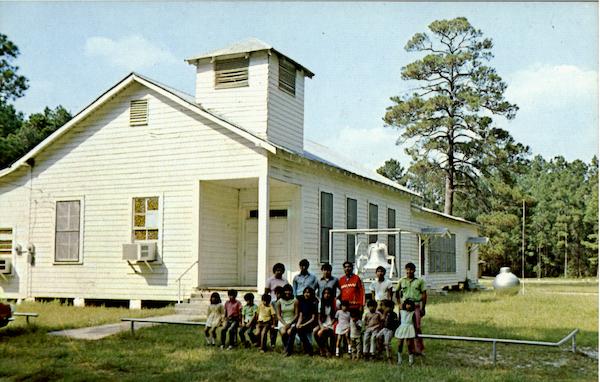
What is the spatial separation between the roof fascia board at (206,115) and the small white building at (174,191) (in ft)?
0.13

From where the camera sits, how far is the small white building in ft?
58.2

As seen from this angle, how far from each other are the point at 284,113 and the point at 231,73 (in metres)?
1.84

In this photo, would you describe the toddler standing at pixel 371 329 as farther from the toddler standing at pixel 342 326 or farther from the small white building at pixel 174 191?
the small white building at pixel 174 191

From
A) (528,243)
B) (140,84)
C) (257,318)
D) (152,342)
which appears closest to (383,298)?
(257,318)

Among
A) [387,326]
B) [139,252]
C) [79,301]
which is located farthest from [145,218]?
[387,326]

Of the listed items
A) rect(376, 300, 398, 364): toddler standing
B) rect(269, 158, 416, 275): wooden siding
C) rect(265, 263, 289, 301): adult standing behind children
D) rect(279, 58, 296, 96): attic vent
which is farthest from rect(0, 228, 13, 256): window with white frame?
rect(376, 300, 398, 364): toddler standing

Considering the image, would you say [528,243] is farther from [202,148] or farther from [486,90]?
[202,148]

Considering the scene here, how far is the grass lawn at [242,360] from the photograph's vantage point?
9.45 m

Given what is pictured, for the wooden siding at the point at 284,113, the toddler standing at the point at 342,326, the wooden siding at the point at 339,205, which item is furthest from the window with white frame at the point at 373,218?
the toddler standing at the point at 342,326

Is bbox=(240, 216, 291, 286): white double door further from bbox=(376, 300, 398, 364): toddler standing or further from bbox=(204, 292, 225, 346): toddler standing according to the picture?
bbox=(376, 300, 398, 364): toddler standing

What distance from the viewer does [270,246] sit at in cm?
1933

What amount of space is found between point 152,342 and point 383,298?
4.23 meters

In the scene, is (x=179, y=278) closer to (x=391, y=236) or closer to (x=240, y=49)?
(x=240, y=49)

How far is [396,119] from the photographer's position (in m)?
35.8
